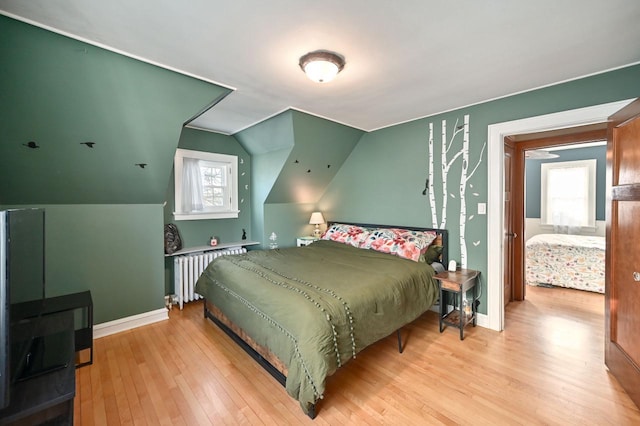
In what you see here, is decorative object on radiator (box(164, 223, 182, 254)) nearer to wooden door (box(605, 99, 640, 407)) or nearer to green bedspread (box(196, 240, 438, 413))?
green bedspread (box(196, 240, 438, 413))

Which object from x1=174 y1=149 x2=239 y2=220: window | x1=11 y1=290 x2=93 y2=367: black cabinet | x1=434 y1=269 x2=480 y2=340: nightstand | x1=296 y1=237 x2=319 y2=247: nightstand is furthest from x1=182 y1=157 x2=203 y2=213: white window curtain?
x1=434 y1=269 x2=480 y2=340: nightstand

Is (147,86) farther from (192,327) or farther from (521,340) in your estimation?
(521,340)

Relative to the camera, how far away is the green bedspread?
1.68 m

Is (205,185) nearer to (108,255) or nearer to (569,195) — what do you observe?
(108,255)

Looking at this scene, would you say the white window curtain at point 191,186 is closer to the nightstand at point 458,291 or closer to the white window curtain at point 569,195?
the nightstand at point 458,291

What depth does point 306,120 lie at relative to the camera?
3.31 meters

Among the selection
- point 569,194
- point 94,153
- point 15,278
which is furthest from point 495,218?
point 569,194

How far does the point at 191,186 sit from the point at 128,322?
179cm

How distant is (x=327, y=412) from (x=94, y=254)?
270cm

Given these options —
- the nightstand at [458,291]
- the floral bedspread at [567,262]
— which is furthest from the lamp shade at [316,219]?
the floral bedspread at [567,262]

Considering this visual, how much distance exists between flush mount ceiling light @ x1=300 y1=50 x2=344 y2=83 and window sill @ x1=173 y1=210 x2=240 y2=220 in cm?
260

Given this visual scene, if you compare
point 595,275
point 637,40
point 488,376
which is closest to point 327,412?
point 488,376

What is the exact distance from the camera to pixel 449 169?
314cm

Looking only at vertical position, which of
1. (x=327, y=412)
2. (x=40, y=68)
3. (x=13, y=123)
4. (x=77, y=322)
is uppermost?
(x=40, y=68)
